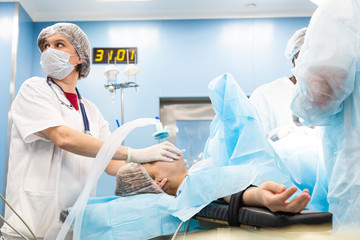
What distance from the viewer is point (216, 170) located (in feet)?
3.63

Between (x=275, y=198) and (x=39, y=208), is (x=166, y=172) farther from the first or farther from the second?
(x=275, y=198)

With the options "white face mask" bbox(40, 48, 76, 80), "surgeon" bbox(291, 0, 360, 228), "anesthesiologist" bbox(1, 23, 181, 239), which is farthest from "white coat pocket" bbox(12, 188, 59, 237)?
"surgeon" bbox(291, 0, 360, 228)

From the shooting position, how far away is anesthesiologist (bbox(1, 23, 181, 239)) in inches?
54.6

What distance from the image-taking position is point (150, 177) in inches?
55.7

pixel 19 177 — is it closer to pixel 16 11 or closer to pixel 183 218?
pixel 183 218

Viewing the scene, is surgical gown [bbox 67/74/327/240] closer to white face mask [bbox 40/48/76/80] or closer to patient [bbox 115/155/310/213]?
patient [bbox 115/155/310/213]

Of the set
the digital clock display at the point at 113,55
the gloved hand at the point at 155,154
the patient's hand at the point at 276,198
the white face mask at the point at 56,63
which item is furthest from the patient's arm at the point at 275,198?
the digital clock display at the point at 113,55

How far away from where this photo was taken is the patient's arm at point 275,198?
2.62ft

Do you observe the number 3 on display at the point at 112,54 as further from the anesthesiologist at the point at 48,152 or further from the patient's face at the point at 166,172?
the patient's face at the point at 166,172

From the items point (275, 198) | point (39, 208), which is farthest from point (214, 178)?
point (39, 208)

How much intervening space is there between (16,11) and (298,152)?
2.86 metres

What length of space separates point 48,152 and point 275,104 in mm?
1439

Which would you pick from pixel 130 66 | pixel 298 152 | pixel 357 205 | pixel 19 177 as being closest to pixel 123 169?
pixel 19 177

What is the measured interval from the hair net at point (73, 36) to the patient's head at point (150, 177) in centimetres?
65
